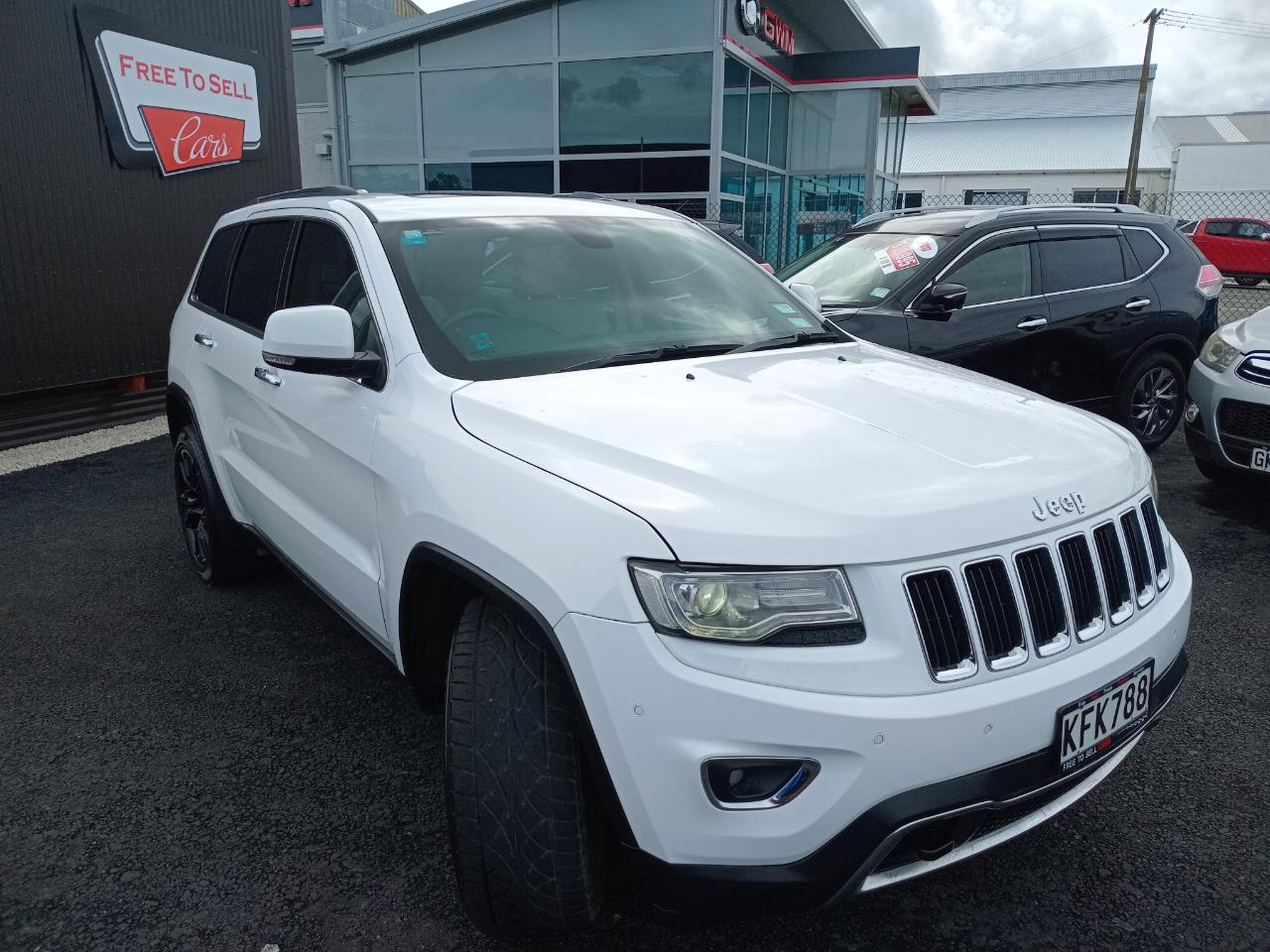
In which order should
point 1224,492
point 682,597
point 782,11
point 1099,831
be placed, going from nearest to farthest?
point 682,597 → point 1099,831 → point 1224,492 → point 782,11

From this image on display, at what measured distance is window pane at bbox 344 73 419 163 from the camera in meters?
15.4

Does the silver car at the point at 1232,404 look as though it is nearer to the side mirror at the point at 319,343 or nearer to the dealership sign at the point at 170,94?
the side mirror at the point at 319,343

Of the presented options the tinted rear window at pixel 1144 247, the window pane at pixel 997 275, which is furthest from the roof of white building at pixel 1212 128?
the window pane at pixel 997 275

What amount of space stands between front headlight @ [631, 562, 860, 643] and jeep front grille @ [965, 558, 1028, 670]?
10.4 inches

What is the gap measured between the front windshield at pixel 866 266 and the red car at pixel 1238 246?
21079mm

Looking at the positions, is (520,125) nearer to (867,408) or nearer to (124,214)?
(124,214)

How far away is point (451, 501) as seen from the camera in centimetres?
206

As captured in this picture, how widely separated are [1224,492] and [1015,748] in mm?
4958

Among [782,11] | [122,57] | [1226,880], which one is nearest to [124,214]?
[122,57]

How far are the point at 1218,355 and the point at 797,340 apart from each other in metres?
3.47

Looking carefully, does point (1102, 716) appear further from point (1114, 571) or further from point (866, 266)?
point (866, 266)

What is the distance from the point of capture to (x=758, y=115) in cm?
1577

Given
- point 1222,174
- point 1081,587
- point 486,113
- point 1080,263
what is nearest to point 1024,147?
point 1222,174

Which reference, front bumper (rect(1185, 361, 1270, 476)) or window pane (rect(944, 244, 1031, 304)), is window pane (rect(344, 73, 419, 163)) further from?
front bumper (rect(1185, 361, 1270, 476))
